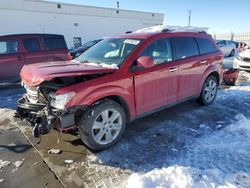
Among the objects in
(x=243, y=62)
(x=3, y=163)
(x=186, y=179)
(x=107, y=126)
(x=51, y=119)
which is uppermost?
(x=51, y=119)

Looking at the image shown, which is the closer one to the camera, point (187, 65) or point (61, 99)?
point (61, 99)

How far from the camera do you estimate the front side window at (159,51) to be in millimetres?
4098

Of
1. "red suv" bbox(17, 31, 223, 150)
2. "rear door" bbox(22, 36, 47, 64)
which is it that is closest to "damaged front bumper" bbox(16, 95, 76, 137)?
"red suv" bbox(17, 31, 223, 150)

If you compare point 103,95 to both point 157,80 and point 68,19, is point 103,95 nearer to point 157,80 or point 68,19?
point 157,80

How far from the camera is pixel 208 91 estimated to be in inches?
223

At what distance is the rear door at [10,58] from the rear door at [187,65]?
228 inches

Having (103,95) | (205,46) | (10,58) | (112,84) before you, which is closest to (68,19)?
(10,58)

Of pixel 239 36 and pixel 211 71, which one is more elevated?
pixel 211 71

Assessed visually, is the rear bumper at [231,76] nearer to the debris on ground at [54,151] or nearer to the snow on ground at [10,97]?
the debris on ground at [54,151]

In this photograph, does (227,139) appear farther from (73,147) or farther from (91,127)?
(73,147)

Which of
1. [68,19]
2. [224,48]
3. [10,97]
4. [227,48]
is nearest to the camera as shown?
[10,97]

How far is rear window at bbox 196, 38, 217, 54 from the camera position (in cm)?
529

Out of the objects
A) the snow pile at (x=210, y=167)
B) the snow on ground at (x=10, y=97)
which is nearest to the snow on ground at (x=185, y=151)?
the snow pile at (x=210, y=167)

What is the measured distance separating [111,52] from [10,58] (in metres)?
5.09
